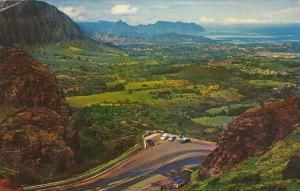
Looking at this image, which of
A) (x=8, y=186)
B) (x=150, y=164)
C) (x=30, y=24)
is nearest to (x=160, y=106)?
(x=150, y=164)

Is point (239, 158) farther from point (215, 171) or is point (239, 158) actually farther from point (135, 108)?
point (135, 108)

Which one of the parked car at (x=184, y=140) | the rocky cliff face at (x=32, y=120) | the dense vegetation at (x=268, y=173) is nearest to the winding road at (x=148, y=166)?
the parked car at (x=184, y=140)

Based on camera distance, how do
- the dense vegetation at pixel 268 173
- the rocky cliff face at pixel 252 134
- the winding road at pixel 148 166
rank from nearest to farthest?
the dense vegetation at pixel 268 173
the rocky cliff face at pixel 252 134
the winding road at pixel 148 166

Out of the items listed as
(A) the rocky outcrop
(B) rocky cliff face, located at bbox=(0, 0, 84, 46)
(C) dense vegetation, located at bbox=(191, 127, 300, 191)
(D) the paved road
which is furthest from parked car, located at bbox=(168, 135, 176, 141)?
(B) rocky cliff face, located at bbox=(0, 0, 84, 46)

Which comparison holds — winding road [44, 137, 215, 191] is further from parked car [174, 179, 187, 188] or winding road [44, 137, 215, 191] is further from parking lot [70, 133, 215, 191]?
parked car [174, 179, 187, 188]

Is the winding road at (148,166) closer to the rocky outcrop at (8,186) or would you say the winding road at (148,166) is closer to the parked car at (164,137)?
the parked car at (164,137)

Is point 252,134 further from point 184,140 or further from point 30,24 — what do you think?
point 30,24
